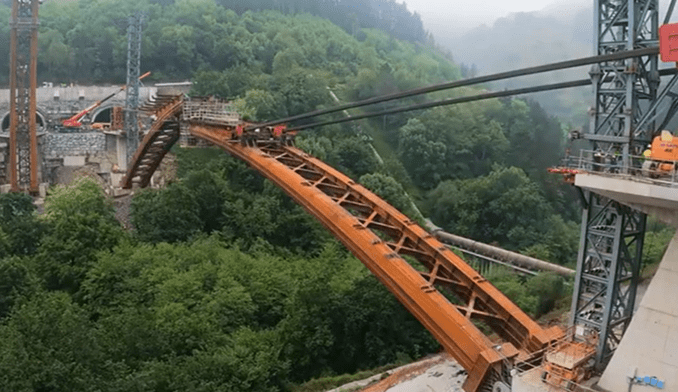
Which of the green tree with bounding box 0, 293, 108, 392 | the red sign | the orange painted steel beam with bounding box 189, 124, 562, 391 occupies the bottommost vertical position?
the green tree with bounding box 0, 293, 108, 392

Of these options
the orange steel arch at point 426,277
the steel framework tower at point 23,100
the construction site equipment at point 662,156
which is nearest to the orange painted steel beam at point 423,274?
the orange steel arch at point 426,277

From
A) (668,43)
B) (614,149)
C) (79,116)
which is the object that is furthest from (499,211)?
(79,116)

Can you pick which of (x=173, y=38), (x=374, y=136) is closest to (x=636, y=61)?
(x=374, y=136)

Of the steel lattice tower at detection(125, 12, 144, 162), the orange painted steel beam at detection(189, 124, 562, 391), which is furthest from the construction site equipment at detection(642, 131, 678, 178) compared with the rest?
the steel lattice tower at detection(125, 12, 144, 162)

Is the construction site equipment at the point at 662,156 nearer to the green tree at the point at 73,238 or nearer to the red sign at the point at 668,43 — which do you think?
the red sign at the point at 668,43

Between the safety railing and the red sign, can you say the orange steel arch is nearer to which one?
the safety railing

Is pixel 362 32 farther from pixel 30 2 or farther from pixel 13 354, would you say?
pixel 13 354

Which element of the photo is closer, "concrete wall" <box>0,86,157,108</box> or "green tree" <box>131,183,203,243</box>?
"green tree" <box>131,183,203,243</box>
